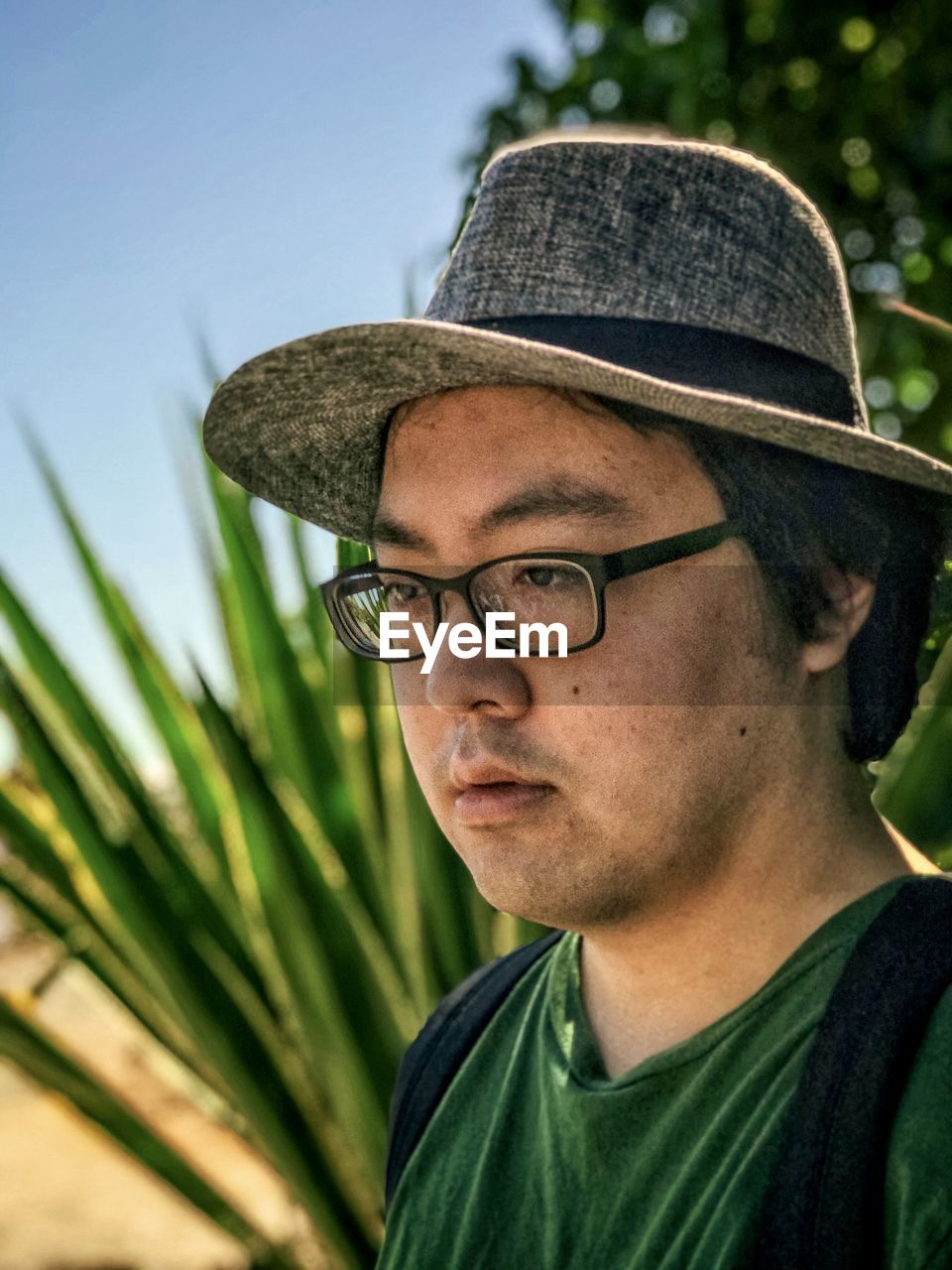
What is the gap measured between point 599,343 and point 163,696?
1518 millimetres

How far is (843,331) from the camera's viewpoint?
1334 mm

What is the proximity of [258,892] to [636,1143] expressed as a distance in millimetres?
1185

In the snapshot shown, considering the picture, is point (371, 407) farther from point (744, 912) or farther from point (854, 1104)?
point (854, 1104)

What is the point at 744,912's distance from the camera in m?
1.18

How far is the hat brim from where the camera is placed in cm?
109

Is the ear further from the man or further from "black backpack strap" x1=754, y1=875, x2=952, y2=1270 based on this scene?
"black backpack strap" x1=754, y1=875, x2=952, y2=1270

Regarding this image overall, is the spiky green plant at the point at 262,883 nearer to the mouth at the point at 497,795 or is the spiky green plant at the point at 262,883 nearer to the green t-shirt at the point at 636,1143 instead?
the green t-shirt at the point at 636,1143

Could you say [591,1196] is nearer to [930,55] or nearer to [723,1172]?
[723,1172]

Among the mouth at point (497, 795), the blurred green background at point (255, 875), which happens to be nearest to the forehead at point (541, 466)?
the mouth at point (497, 795)

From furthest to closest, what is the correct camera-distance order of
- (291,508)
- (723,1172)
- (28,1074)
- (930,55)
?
(930,55) → (28,1074) → (291,508) → (723,1172)

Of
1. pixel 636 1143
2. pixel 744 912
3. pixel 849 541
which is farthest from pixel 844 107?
pixel 636 1143

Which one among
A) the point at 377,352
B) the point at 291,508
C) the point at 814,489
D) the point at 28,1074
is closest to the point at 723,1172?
the point at 814,489

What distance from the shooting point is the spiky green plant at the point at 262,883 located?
212 cm

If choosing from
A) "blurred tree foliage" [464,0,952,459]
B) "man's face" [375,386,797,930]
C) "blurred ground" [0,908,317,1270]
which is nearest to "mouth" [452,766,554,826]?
"man's face" [375,386,797,930]
